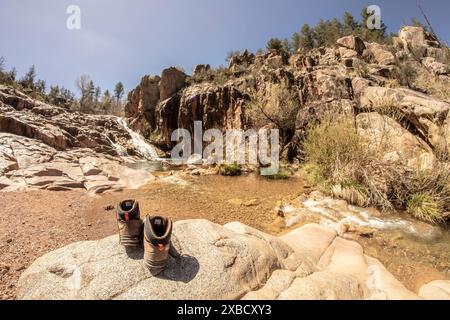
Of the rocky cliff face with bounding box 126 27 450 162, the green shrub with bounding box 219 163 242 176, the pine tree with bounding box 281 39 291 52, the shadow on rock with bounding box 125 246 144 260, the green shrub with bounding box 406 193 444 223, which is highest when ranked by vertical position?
the pine tree with bounding box 281 39 291 52

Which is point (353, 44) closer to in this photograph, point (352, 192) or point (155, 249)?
point (352, 192)

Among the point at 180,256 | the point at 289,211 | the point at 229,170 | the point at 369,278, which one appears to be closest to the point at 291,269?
the point at 369,278

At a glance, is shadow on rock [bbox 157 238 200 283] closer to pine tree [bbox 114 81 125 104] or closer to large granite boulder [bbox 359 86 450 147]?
large granite boulder [bbox 359 86 450 147]

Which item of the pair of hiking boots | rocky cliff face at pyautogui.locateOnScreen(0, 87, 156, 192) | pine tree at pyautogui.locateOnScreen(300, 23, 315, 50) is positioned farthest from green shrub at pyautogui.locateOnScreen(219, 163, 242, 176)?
pine tree at pyautogui.locateOnScreen(300, 23, 315, 50)

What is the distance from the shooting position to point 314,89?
1557cm

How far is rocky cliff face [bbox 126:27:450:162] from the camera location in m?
9.50

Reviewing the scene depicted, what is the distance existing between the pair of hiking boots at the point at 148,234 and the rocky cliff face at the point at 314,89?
25.0ft

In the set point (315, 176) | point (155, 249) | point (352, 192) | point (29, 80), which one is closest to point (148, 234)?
point (155, 249)

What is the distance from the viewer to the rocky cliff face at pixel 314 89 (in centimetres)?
950

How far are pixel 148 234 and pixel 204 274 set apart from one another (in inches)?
29.1

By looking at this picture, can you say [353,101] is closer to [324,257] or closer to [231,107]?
[231,107]

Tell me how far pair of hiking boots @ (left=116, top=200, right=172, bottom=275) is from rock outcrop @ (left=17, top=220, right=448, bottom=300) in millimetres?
111

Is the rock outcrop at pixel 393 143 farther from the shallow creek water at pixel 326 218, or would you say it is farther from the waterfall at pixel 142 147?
the waterfall at pixel 142 147
